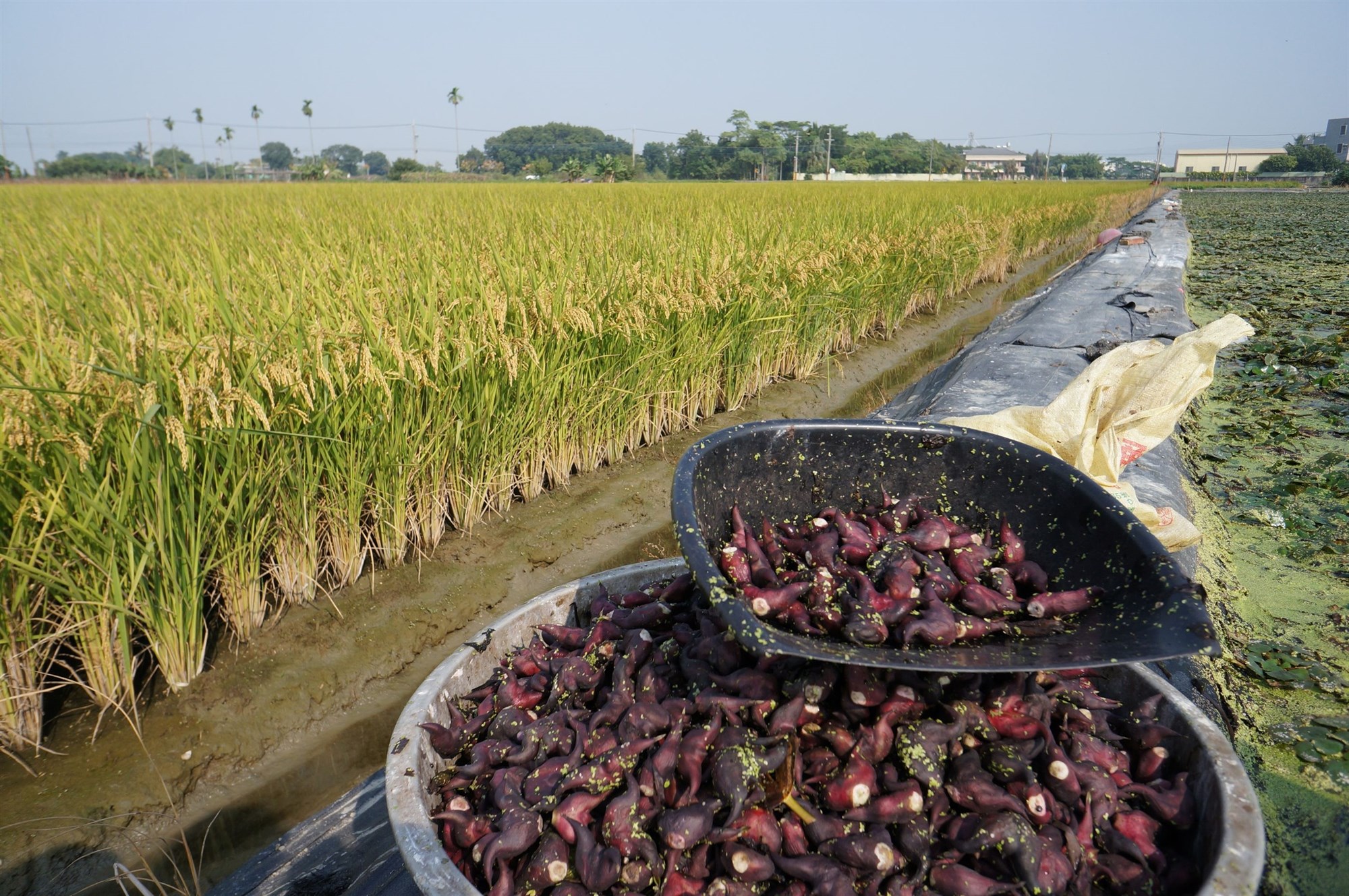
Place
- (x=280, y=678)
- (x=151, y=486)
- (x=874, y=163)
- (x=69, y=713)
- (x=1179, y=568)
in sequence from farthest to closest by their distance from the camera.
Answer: (x=874, y=163) → (x=280, y=678) → (x=69, y=713) → (x=151, y=486) → (x=1179, y=568)

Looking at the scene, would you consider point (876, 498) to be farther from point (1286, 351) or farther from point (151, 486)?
point (1286, 351)

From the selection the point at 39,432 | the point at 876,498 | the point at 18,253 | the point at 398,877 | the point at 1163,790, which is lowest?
the point at 398,877

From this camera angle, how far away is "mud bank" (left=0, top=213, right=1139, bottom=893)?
1.71 metres

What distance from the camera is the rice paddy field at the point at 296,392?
1722 mm

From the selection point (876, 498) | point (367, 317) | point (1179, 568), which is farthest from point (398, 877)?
point (367, 317)

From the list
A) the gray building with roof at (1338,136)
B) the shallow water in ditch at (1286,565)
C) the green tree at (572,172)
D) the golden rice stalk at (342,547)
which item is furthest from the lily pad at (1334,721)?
the gray building with roof at (1338,136)

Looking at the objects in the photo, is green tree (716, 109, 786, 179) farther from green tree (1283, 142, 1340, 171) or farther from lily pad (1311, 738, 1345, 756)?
lily pad (1311, 738, 1345, 756)

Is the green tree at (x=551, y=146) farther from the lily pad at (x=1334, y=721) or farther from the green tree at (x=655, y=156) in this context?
the lily pad at (x=1334, y=721)

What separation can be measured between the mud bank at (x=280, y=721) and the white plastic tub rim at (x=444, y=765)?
2.39ft

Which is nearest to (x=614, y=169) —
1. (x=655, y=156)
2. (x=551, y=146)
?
(x=551, y=146)

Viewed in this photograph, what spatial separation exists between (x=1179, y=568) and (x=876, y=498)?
524 mm

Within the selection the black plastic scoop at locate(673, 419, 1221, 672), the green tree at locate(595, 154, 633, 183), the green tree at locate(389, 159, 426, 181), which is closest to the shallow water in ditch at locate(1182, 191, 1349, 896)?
the black plastic scoop at locate(673, 419, 1221, 672)

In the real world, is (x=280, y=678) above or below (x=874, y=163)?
below

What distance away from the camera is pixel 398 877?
133 cm
